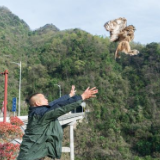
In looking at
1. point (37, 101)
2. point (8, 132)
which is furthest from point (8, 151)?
point (37, 101)

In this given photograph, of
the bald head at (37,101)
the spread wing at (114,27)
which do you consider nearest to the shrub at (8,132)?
the bald head at (37,101)

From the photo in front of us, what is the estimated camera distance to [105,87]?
2355 centimetres

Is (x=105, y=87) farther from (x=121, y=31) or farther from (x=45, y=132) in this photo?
(x=45, y=132)

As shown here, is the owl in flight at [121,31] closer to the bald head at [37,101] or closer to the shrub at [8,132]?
the shrub at [8,132]

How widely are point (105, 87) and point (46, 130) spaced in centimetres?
2159

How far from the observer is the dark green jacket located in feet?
6.75

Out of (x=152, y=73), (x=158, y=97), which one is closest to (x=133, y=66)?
(x=152, y=73)

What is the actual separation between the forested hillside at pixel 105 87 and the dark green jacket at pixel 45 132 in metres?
14.6

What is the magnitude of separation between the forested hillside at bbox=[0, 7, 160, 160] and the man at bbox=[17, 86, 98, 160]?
14570mm

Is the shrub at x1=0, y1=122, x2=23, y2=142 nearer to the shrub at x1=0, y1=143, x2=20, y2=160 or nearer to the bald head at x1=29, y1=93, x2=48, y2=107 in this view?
A: the shrub at x1=0, y1=143, x2=20, y2=160

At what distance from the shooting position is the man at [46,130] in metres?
2.06

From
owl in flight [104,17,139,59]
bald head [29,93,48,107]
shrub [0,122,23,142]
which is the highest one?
owl in flight [104,17,139,59]

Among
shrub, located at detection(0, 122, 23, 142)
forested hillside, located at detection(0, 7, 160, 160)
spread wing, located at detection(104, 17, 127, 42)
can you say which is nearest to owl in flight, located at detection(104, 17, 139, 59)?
spread wing, located at detection(104, 17, 127, 42)

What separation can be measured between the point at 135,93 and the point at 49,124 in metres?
21.6
